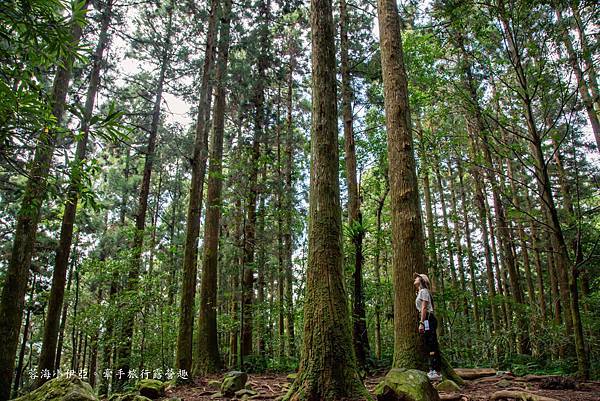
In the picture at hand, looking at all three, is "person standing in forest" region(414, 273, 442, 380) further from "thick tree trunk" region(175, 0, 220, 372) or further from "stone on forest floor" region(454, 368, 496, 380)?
"thick tree trunk" region(175, 0, 220, 372)

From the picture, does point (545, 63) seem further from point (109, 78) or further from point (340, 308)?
point (109, 78)

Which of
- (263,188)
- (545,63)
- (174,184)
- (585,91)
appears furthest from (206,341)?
(585,91)

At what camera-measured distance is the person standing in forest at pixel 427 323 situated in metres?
5.25

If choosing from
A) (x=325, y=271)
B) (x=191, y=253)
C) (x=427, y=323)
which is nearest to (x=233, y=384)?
(x=191, y=253)

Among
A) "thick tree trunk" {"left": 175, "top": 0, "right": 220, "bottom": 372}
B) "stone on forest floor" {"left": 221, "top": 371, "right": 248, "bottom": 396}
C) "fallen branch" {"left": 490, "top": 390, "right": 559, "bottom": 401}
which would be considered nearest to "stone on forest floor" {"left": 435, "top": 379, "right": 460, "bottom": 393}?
"fallen branch" {"left": 490, "top": 390, "right": 559, "bottom": 401}

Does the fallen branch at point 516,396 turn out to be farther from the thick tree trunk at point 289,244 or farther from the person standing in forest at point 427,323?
the thick tree trunk at point 289,244

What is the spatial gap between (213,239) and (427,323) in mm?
6951

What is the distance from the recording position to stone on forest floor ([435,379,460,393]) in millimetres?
4965

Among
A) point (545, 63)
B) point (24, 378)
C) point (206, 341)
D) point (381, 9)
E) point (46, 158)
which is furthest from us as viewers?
point (24, 378)

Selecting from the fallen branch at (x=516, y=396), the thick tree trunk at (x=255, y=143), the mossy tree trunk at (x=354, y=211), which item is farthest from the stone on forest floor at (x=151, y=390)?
the fallen branch at (x=516, y=396)

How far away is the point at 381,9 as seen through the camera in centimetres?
682

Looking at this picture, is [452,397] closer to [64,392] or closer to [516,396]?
[516,396]

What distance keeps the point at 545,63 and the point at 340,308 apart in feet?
17.3

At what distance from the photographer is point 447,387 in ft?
16.5
